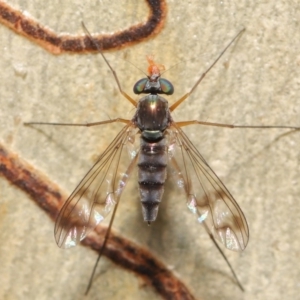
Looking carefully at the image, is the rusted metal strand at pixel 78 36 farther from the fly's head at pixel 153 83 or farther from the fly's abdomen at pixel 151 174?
the fly's abdomen at pixel 151 174

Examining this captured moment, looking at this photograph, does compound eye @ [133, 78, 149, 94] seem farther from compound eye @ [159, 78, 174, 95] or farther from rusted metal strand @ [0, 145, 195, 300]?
rusted metal strand @ [0, 145, 195, 300]

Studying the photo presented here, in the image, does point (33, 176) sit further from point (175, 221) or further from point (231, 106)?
point (231, 106)

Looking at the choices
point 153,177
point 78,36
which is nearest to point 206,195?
point 153,177

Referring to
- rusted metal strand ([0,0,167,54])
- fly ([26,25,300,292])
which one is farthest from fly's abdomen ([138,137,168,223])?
rusted metal strand ([0,0,167,54])

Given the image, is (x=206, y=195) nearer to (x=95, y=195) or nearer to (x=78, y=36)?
(x=95, y=195)

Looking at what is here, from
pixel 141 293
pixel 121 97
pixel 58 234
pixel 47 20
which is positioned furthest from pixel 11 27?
pixel 141 293

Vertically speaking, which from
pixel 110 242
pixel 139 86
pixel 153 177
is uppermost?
Result: pixel 139 86

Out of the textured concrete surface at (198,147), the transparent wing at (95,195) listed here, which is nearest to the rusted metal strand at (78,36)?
the textured concrete surface at (198,147)
